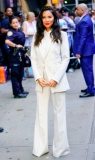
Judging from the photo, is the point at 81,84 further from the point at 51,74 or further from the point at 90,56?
the point at 51,74

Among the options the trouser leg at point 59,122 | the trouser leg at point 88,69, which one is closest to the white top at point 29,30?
the trouser leg at point 88,69

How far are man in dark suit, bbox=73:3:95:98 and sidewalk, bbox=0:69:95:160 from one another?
40 centimetres

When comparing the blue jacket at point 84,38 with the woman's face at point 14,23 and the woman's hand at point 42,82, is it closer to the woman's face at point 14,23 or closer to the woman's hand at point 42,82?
the woman's face at point 14,23

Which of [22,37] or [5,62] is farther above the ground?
[22,37]

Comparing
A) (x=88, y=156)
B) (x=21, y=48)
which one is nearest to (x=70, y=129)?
(x=88, y=156)

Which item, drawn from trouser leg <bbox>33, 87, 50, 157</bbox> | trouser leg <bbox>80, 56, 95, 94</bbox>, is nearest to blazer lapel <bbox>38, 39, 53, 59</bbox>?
trouser leg <bbox>33, 87, 50, 157</bbox>

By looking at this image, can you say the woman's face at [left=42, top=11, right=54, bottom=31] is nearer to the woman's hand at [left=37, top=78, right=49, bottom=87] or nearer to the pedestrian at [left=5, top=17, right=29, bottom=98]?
the woman's hand at [left=37, top=78, right=49, bottom=87]

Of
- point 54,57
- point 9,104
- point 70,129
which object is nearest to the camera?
point 54,57

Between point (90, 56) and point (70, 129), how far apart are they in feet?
7.97

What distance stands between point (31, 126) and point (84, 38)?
241 centimetres

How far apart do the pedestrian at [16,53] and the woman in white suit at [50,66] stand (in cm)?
341

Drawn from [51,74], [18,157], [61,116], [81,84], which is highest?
[51,74]

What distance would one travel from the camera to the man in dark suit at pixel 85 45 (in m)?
8.09

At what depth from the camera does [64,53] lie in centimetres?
496
